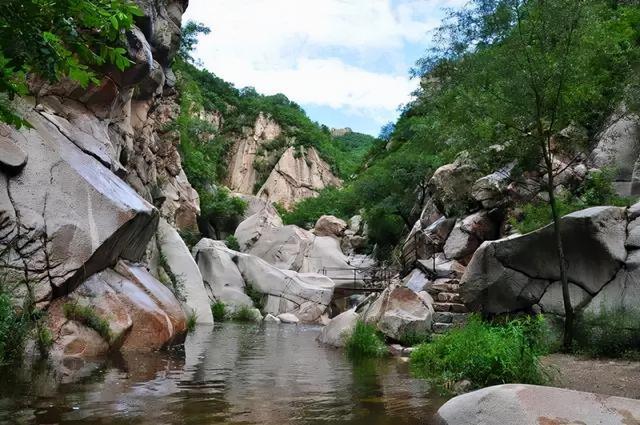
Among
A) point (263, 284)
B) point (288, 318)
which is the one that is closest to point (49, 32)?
point (288, 318)

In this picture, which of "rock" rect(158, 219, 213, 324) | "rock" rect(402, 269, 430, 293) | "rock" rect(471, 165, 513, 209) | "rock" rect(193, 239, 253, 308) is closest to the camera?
"rock" rect(402, 269, 430, 293)

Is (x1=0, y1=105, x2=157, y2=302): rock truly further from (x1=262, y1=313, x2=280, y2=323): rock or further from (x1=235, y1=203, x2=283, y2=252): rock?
(x1=235, y1=203, x2=283, y2=252): rock

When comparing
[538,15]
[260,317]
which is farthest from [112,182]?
[260,317]

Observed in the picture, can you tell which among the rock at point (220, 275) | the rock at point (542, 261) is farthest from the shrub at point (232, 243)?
the rock at point (542, 261)

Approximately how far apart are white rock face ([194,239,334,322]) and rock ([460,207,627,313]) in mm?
16936

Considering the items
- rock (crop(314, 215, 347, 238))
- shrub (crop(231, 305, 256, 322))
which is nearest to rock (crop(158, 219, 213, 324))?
shrub (crop(231, 305, 256, 322))

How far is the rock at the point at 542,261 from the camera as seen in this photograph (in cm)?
1361

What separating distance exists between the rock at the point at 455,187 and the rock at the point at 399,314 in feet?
41.9

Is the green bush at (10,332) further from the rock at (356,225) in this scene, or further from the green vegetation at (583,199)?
the rock at (356,225)

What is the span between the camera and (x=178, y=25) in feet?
88.8

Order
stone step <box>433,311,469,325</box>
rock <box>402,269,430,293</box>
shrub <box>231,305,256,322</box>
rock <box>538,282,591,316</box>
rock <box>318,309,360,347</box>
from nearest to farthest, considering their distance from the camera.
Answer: rock <box>538,282,591,316</box>
rock <box>318,309,360,347</box>
stone step <box>433,311,469,325</box>
rock <box>402,269,430,293</box>
shrub <box>231,305,256,322</box>

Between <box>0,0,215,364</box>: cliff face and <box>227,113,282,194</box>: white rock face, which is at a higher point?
<box>227,113,282,194</box>: white rock face

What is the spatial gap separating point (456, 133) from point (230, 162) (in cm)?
6767

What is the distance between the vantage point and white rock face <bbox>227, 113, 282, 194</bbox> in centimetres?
7862
